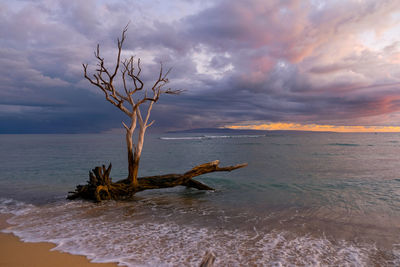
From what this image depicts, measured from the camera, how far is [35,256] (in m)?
5.42

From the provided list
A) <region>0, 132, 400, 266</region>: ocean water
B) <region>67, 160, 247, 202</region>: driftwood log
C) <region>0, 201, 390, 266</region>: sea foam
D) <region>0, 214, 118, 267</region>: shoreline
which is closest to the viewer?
<region>0, 214, 118, 267</region>: shoreline

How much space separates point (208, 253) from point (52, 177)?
1664 cm

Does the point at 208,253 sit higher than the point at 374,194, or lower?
higher

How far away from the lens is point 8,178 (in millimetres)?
17719

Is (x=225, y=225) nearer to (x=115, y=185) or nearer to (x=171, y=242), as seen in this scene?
(x=171, y=242)

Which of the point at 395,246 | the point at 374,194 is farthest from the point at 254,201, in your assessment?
the point at 374,194

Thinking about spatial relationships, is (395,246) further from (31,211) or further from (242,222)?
(31,211)

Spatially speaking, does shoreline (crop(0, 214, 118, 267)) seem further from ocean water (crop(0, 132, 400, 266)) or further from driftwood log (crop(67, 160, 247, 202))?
driftwood log (crop(67, 160, 247, 202))

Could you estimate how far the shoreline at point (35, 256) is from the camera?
5.09 m

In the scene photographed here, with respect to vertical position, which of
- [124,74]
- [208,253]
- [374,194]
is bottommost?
[374,194]

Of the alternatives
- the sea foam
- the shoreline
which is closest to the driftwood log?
the sea foam

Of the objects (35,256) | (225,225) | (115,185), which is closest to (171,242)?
(225,225)

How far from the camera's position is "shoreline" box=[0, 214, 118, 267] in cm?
509

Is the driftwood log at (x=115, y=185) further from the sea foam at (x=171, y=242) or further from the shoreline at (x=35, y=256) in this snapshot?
the shoreline at (x=35, y=256)
